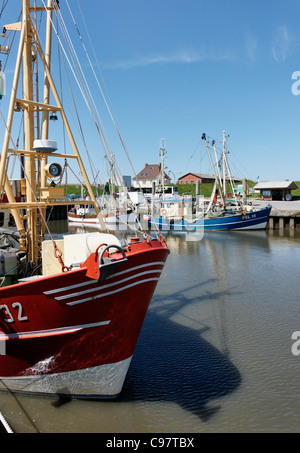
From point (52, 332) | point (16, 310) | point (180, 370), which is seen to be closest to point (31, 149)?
point (16, 310)

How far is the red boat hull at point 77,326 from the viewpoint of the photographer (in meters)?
5.94

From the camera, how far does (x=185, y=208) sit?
43.5 m

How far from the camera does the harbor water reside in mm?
6527

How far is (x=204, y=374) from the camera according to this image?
26.8 ft

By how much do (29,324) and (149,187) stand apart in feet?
265

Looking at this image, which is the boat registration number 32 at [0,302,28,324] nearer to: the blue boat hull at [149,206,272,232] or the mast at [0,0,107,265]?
the mast at [0,0,107,265]

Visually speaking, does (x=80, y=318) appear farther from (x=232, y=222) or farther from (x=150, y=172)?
(x=150, y=172)

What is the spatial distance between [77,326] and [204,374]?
13.0 ft

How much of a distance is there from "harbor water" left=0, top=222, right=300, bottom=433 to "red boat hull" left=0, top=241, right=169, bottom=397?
0.60 metres

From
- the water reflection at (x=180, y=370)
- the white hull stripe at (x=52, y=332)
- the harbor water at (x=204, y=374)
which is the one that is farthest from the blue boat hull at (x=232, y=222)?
the white hull stripe at (x=52, y=332)
